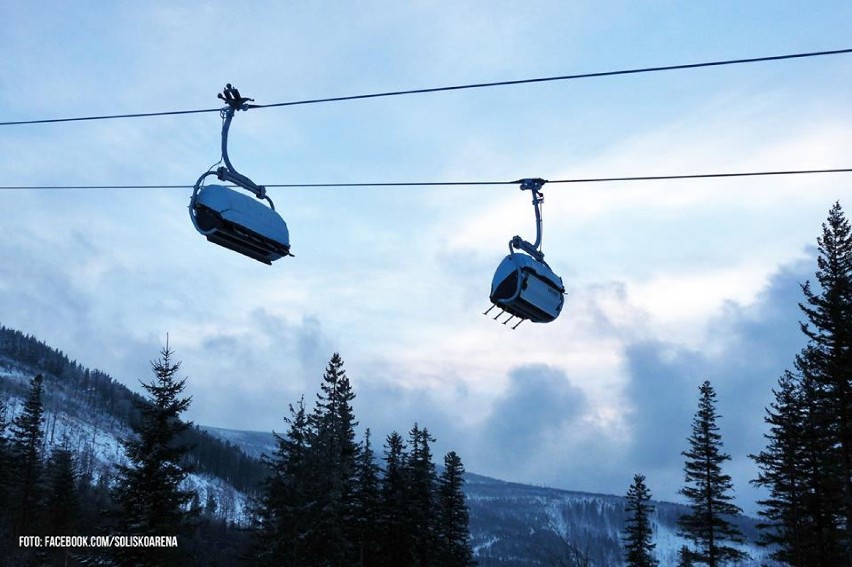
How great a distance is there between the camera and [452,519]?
52125mm

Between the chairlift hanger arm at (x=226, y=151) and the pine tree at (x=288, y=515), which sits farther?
the pine tree at (x=288, y=515)

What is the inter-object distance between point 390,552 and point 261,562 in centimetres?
984

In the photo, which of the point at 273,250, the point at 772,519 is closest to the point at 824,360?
the point at 772,519

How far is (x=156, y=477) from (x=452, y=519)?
1135 inches

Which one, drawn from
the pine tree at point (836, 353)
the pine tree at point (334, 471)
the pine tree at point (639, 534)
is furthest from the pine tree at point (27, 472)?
the pine tree at point (836, 353)

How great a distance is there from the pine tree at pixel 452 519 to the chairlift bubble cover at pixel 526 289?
39004mm

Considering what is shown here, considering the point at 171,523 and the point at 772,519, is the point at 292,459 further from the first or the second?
the point at 772,519

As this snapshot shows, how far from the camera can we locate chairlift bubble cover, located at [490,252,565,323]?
440 inches

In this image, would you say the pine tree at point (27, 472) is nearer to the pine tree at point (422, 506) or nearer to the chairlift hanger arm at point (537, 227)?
the pine tree at point (422, 506)

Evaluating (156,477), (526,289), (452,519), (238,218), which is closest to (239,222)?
(238,218)

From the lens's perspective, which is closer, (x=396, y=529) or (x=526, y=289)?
(x=526, y=289)

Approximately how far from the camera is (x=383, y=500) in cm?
4647

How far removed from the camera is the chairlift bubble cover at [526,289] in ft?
36.7

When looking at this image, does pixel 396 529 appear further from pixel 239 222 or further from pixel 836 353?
pixel 239 222
